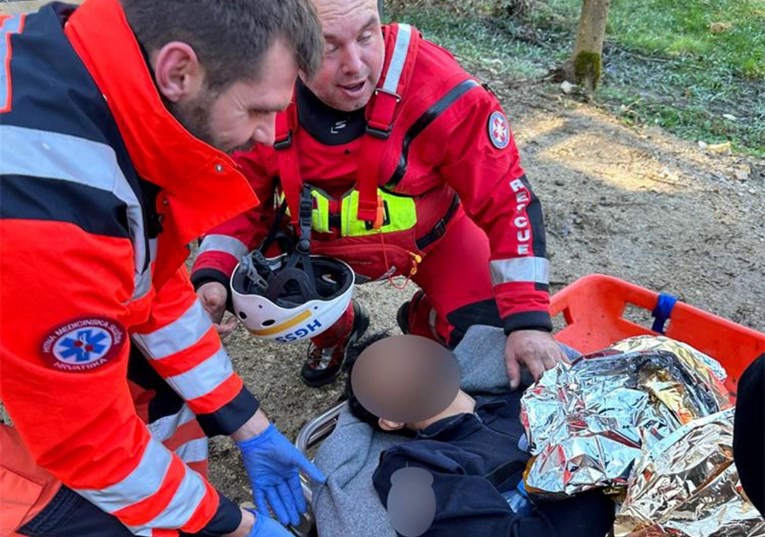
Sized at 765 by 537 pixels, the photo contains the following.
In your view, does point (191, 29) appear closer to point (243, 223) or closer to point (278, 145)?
point (278, 145)

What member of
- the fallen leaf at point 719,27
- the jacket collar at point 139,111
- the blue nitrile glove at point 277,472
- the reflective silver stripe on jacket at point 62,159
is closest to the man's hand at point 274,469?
the blue nitrile glove at point 277,472

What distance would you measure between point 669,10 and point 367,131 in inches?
305

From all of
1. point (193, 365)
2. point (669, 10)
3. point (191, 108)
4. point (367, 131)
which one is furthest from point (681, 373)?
point (669, 10)

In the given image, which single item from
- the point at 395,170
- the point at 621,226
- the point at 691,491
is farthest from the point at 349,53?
the point at 621,226

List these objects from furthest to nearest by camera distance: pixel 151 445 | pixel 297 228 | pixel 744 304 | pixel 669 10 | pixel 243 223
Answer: pixel 669 10
pixel 744 304
pixel 243 223
pixel 297 228
pixel 151 445

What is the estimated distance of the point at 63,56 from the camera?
107 cm

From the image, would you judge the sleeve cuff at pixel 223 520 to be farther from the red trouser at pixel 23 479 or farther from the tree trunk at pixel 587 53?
the tree trunk at pixel 587 53

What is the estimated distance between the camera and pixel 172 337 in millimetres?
1611

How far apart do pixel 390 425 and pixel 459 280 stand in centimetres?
66

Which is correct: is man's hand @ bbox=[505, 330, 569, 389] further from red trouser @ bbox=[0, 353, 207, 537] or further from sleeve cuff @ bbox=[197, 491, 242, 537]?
red trouser @ bbox=[0, 353, 207, 537]

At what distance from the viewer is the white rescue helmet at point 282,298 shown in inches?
79.3

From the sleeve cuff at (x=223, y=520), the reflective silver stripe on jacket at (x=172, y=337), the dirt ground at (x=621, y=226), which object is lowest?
the dirt ground at (x=621, y=226)

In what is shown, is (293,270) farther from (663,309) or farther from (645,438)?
(663,309)

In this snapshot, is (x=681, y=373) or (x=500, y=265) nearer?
(x=681, y=373)
